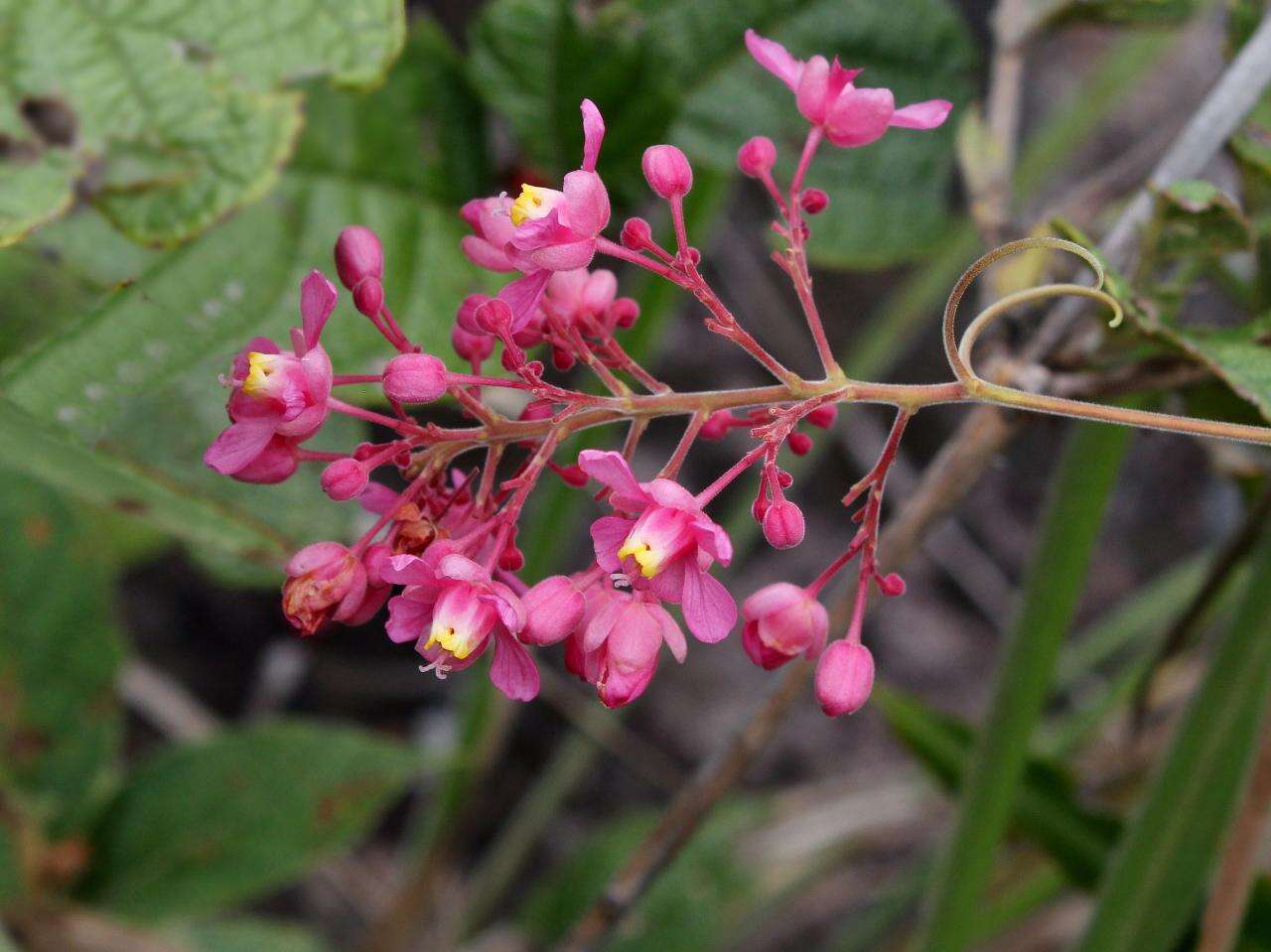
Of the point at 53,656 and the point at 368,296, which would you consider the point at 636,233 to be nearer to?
the point at 368,296

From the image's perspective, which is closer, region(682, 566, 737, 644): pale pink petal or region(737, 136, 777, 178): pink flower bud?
region(682, 566, 737, 644): pale pink petal

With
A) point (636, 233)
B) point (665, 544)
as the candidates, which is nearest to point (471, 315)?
point (636, 233)

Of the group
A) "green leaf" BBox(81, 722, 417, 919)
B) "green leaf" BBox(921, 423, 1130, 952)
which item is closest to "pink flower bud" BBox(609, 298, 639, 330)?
"green leaf" BBox(921, 423, 1130, 952)

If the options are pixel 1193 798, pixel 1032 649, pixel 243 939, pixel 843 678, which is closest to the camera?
pixel 843 678

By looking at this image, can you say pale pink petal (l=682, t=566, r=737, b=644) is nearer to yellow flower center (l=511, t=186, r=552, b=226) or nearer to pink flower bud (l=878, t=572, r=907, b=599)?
pink flower bud (l=878, t=572, r=907, b=599)

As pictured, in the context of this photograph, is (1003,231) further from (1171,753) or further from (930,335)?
(930,335)

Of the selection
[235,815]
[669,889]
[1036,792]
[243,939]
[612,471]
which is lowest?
[669,889]

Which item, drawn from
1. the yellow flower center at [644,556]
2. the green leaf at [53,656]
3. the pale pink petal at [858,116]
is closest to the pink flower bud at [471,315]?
the yellow flower center at [644,556]
